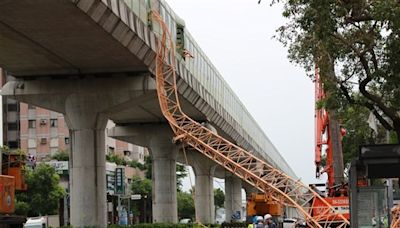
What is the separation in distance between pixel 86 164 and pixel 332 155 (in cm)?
1138

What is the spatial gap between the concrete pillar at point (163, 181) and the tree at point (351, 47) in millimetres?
30244

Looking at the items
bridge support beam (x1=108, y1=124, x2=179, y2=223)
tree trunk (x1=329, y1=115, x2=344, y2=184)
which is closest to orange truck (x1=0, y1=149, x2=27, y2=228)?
tree trunk (x1=329, y1=115, x2=344, y2=184)

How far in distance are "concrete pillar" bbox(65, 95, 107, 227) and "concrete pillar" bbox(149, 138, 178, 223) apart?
15.9 m

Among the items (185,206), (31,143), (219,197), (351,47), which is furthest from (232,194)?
(351,47)

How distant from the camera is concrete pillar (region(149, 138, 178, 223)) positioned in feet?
175

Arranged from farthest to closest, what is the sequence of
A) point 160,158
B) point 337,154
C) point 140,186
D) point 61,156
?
point 140,186, point 61,156, point 160,158, point 337,154

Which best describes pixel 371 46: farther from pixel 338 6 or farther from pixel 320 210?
pixel 320 210

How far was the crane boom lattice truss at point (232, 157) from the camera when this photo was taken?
1102 inches

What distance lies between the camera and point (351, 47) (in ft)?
67.2

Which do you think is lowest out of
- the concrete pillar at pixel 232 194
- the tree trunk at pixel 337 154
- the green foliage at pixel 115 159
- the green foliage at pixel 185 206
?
the green foliage at pixel 185 206

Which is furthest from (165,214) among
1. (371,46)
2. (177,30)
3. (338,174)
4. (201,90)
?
(371,46)

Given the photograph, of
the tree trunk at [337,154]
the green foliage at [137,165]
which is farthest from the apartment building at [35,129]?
the tree trunk at [337,154]

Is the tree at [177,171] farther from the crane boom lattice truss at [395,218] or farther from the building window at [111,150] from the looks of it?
the crane boom lattice truss at [395,218]

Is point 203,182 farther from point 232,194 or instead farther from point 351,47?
point 351,47
